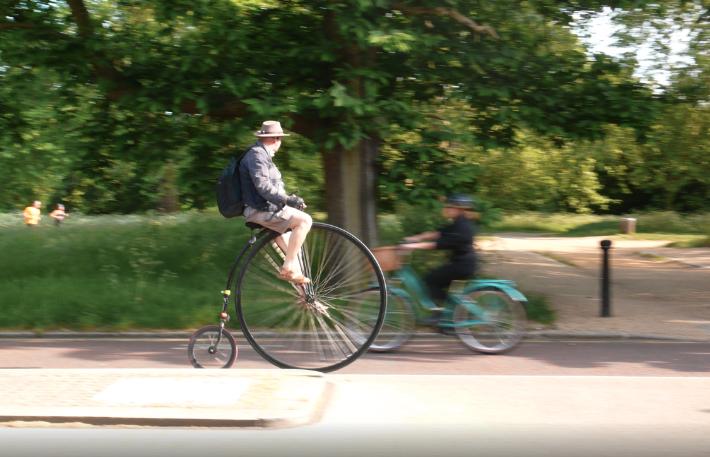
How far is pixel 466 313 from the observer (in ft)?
32.2

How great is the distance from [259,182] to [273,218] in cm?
30

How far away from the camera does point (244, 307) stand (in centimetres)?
770

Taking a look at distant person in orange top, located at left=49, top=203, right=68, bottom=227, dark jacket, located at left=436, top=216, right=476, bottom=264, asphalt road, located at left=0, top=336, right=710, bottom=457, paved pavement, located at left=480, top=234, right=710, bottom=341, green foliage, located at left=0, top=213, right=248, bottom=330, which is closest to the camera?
asphalt road, located at left=0, top=336, right=710, bottom=457

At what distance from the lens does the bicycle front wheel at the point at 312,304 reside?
25.0 feet

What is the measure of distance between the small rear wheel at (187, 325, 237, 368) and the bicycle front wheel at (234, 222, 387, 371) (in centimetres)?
43

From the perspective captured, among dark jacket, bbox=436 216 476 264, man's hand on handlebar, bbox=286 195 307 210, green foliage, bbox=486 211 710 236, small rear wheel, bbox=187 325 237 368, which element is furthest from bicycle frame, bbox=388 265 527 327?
green foliage, bbox=486 211 710 236

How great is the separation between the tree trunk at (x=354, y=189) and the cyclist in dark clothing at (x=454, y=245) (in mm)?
3025

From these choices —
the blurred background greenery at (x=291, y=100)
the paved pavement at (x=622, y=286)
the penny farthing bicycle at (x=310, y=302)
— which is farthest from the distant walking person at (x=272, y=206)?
the paved pavement at (x=622, y=286)

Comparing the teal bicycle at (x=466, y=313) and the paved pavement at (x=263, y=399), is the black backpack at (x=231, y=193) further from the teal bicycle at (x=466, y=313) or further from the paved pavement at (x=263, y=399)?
the teal bicycle at (x=466, y=313)

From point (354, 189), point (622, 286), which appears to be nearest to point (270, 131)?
point (354, 189)

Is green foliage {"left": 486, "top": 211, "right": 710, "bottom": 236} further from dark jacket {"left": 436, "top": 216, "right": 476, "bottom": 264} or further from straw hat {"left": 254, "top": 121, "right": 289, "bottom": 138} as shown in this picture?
straw hat {"left": 254, "top": 121, "right": 289, "bottom": 138}

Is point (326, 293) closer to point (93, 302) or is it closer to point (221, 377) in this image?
point (221, 377)

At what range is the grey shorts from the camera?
7.42 meters

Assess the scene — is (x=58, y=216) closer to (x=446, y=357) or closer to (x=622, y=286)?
(x=622, y=286)
